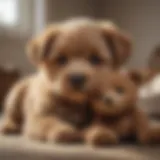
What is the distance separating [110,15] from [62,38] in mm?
1379

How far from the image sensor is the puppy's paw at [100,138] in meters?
0.89

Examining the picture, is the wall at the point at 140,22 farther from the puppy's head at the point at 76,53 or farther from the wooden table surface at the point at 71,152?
the wooden table surface at the point at 71,152

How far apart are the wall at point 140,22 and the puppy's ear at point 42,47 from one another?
1199 millimetres

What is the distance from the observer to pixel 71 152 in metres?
0.83

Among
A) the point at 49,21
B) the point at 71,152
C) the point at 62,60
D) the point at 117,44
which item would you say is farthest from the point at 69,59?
the point at 49,21

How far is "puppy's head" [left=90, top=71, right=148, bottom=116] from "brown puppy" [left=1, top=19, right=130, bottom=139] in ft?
0.10

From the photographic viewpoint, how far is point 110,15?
2301 mm

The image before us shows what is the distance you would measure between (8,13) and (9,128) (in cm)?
125

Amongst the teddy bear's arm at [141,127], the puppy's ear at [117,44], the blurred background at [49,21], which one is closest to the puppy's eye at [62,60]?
the puppy's ear at [117,44]

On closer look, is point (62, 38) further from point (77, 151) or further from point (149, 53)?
point (149, 53)

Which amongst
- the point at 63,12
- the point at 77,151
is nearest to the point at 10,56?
the point at 63,12

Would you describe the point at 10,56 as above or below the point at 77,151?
above

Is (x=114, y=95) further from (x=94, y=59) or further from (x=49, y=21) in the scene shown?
(x=49, y=21)

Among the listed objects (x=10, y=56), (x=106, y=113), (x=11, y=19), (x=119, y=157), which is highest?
(x=11, y=19)
